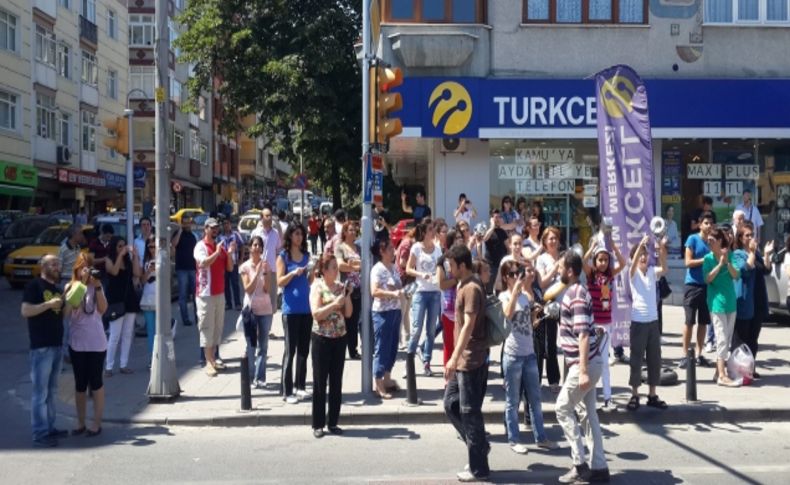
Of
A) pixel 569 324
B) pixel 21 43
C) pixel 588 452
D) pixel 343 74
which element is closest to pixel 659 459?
pixel 588 452

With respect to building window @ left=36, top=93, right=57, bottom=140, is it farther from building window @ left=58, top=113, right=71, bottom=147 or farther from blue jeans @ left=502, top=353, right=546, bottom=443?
blue jeans @ left=502, top=353, right=546, bottom=443

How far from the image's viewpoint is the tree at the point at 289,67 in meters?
26.7

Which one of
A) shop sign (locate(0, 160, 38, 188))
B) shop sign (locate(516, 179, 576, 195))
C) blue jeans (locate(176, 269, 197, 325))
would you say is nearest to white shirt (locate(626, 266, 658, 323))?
blue jeans (locate(176, 269, 197, 325))

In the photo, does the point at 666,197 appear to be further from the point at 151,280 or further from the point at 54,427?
the point at 54,427

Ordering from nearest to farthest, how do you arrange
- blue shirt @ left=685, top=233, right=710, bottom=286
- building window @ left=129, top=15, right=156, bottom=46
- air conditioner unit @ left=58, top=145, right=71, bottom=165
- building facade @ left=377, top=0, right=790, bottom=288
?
1. blue shirt @ left=685, top=233, right=710, bottom=286
2. building facade @ left=377, top=0, right=790, bottom=288
3. air conditioner unit @ left=58, top=145, right=71, bottom=165
4. building window @ left=129, top=15, right=156, bottom=46

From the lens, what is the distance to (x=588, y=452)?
7652mm

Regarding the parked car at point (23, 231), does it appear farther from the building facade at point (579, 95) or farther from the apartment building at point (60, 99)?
the building facade at point (579, 95)

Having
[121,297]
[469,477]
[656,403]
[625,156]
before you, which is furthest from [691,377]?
[121,297]

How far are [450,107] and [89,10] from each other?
1297 inches

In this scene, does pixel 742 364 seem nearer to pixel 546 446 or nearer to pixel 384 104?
pixel 546 446

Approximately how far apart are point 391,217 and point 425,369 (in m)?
15.8

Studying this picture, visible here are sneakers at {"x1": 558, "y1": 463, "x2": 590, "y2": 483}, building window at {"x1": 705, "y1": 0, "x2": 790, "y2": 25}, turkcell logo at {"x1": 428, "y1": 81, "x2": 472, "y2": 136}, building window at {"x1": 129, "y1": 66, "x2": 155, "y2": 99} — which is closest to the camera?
sneakers at {"x1": 558, "y1": 463, "x2": 590, "y2": 483}

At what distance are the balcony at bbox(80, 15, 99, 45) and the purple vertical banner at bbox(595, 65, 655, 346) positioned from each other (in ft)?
127

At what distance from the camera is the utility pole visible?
396 inches
